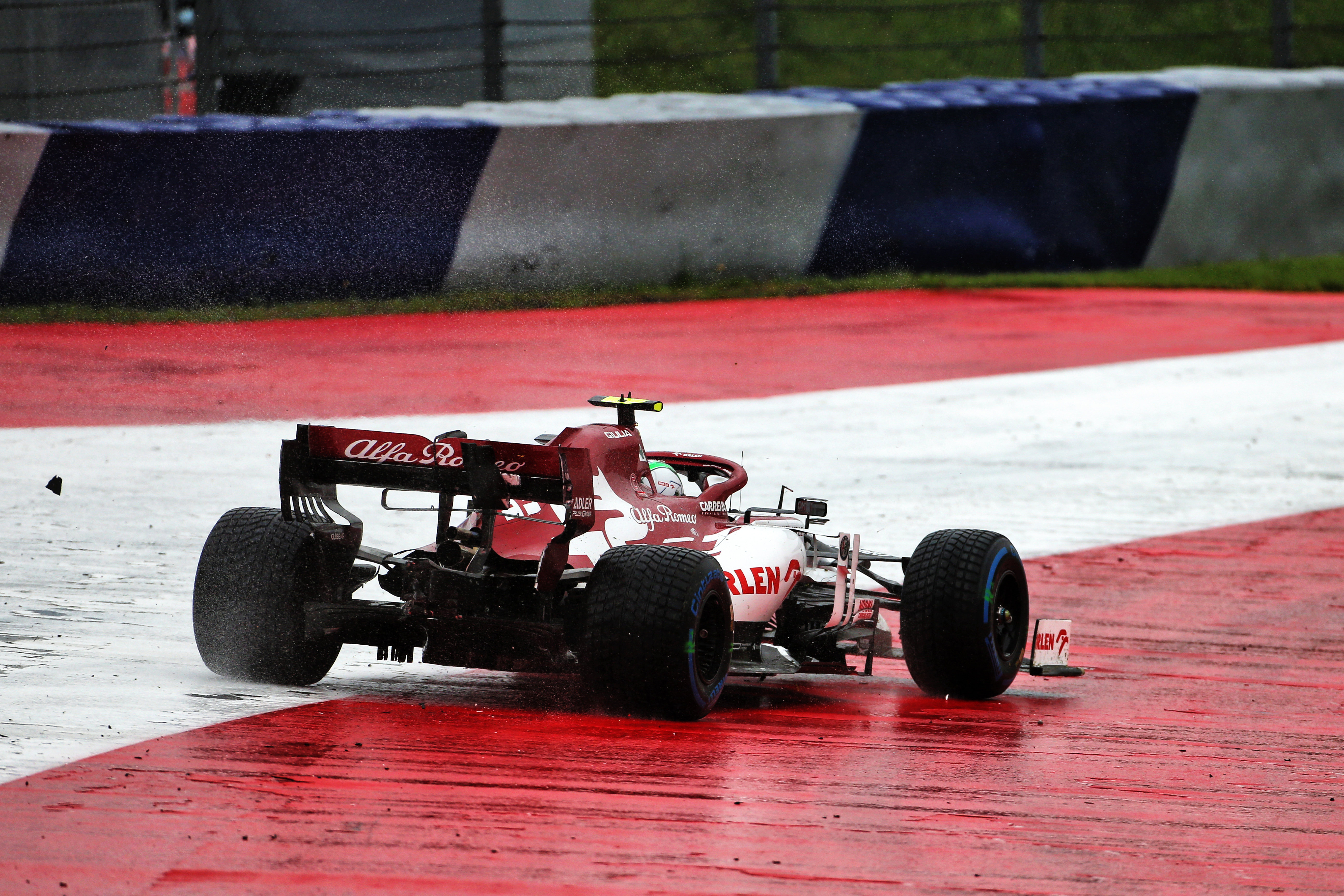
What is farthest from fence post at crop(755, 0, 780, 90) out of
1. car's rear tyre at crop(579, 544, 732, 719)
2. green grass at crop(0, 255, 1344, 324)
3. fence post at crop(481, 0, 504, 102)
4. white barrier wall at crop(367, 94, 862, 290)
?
car's rear tyre at crop(579, 544, 732, 719)

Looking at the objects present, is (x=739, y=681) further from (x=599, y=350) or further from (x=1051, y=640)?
(x=599, y=350)

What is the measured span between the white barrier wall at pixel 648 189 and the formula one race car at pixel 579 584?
8.55 meters

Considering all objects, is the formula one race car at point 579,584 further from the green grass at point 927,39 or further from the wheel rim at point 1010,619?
the green grass at point 927,39

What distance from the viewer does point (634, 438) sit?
7.05 meters

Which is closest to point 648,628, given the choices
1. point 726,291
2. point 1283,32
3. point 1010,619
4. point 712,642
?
point 712,642

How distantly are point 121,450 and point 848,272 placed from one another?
893 cm

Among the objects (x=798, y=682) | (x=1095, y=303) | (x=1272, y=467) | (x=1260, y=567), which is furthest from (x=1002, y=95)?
(x=798, y=682)

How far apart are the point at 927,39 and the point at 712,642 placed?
29984 millimetres

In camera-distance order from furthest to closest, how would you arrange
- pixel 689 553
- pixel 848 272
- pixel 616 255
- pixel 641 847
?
1. pixel 848 272
2. pixel 616 255
3. pixel 689 553
4. pixel 641 847

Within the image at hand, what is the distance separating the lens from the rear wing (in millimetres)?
6117

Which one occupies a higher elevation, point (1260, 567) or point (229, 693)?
point (229, 693)

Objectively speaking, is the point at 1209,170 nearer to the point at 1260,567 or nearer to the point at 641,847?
the point at 1260,567

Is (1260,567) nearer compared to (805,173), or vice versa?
(1260,567)

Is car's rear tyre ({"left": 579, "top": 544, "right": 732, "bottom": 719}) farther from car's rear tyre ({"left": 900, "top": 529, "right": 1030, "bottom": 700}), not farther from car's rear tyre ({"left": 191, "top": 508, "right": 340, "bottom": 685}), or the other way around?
car's rear tyre ({"left": 900, "top": 529, "right": 1030, "bottom": 700})
